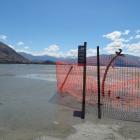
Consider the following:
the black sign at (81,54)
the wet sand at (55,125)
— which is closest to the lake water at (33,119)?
the wet sand at (55,125)

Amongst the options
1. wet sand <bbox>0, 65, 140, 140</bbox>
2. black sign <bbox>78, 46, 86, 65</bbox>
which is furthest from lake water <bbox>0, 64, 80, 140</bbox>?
black sign <bbox>78, 46, 86, 65</bbox>

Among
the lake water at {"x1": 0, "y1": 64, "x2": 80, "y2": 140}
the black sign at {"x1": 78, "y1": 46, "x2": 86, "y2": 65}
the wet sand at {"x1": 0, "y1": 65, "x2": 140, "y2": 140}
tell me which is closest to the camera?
the wet sand at {"x1": 0, "y1": 65, "x2": 140, "y2": 140}

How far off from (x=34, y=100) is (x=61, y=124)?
4.82m

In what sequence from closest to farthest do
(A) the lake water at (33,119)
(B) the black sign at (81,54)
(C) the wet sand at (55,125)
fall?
(C) the wet sand at (55,125) → (A) the lake water at (33,119) → (B) the black sign at (81,54)

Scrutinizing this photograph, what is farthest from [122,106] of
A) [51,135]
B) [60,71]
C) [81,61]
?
[60,71]

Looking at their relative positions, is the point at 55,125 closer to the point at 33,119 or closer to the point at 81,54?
the point at 33,119

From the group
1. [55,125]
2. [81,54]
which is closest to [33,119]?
[55,125]

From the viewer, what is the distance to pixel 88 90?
16.6m

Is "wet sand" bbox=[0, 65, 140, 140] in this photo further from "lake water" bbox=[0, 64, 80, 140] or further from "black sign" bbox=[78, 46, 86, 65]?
"black sign" bbox=[78, 46, 86, 65]

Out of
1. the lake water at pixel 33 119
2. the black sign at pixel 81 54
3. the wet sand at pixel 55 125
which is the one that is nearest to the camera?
the wet sand at pixel 55 125

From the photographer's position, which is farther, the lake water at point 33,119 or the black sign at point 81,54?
the black sign at point 81,54

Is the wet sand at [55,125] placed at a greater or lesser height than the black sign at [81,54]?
lesser

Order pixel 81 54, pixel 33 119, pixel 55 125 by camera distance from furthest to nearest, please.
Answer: pixel 81 54, pixel 33 119, pixel 55 125

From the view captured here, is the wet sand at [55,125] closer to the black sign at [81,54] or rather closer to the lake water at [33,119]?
the lake water at [33,119]
